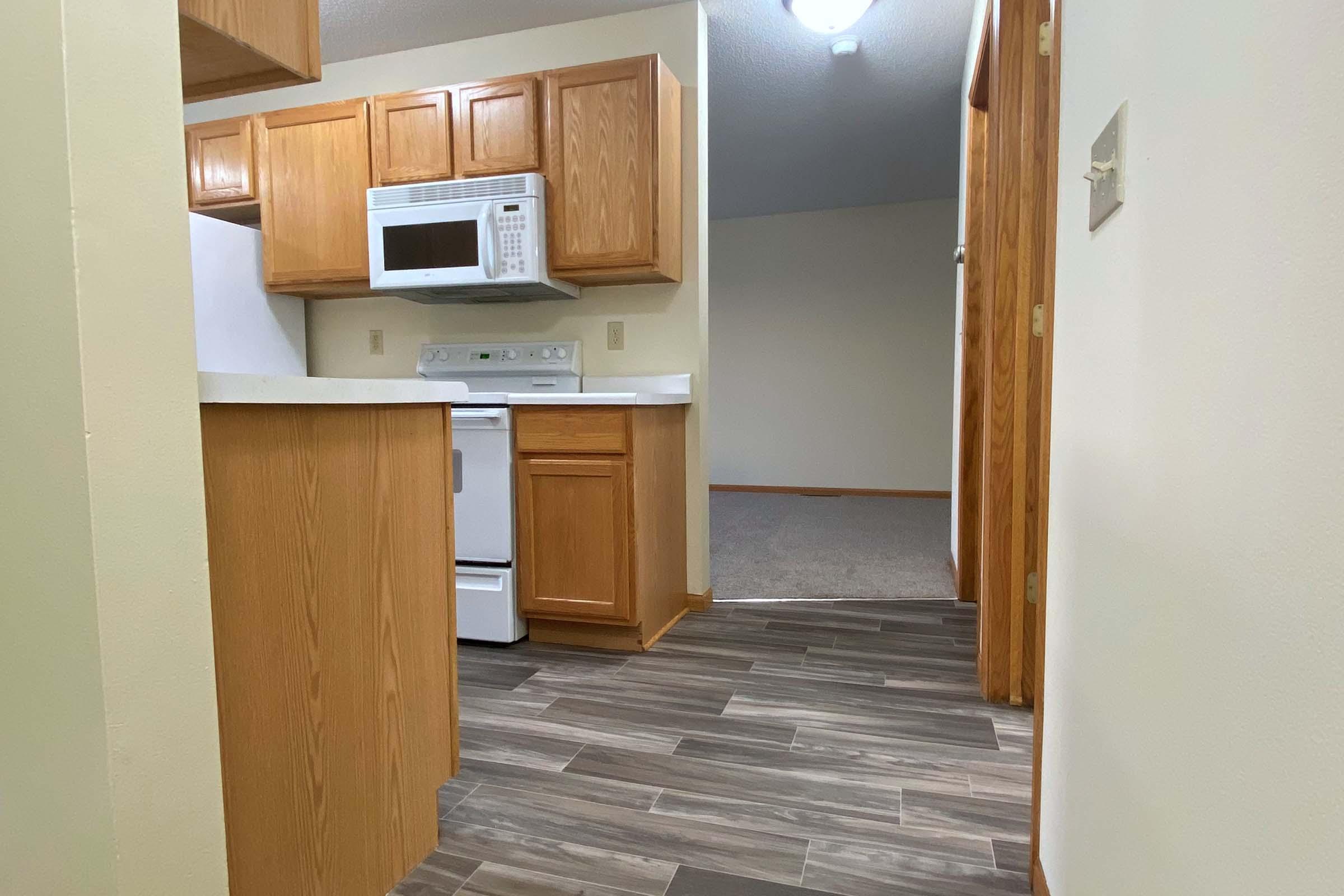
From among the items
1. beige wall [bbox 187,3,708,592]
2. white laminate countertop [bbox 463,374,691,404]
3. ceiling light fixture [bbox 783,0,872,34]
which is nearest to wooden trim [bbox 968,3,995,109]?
ceiling light fixture [bbox 783,0,872,34]

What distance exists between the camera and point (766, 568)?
3.56m

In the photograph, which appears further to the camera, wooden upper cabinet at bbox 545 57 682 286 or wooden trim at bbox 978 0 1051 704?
wooden upper cabinet at bbox 545 57 682 286

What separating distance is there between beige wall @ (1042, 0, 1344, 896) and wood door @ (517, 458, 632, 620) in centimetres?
157

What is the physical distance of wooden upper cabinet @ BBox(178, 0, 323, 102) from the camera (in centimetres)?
99

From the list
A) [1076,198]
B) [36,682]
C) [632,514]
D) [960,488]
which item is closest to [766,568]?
[960,488]

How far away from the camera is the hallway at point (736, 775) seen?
4.24 ft

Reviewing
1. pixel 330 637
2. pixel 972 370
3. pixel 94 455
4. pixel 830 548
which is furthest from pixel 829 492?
pixel 94 455

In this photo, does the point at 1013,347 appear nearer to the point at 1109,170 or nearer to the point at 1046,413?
the point at 1046,413

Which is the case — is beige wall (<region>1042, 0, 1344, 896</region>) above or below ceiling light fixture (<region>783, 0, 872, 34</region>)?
below

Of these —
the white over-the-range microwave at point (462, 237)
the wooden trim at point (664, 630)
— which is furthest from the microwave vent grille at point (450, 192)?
the wooden trim at point (664, 630)

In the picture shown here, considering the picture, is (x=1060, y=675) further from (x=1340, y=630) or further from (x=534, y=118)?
(x=534, y=118)

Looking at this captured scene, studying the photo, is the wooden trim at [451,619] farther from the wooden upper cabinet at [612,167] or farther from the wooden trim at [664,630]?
the wooden upper cabinet at [612,167]

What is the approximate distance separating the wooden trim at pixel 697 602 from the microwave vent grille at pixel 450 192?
1.63 meters

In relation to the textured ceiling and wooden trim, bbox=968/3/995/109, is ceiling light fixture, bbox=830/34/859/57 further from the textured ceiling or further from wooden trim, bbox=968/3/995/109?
wooden trim, bbox=968/3/995/109
